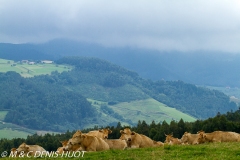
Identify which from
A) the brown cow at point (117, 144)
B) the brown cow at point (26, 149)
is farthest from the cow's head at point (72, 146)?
the brown cow at point (26, 149)

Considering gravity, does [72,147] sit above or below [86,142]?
below

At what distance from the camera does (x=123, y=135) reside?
→ 29.6 m

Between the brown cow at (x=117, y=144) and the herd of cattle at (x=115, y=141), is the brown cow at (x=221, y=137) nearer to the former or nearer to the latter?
the herd of cattle at (x=115, y=141)

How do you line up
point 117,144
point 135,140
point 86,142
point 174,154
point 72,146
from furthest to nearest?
point 135,140 < point 117,144 < point 86,142 < point 72,146 < point 174,154

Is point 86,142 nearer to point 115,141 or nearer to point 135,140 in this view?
point 115,141

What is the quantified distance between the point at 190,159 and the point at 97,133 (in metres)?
13.2

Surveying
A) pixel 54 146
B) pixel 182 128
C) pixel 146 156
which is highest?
pixel 146 156

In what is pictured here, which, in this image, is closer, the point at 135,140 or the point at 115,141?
the point at 115,141

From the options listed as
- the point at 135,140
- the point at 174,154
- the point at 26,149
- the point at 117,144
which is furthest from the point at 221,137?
the point at 26,149

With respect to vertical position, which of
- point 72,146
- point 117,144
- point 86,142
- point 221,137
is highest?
point 221,137

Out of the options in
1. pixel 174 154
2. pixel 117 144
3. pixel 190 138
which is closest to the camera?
pixel 174 154

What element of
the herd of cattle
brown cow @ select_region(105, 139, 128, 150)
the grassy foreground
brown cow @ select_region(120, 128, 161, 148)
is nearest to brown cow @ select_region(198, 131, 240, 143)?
the herd of cattle

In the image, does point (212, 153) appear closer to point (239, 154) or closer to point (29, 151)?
point (239, 154)

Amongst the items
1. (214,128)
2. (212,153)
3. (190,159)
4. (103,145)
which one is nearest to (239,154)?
(212,153)
